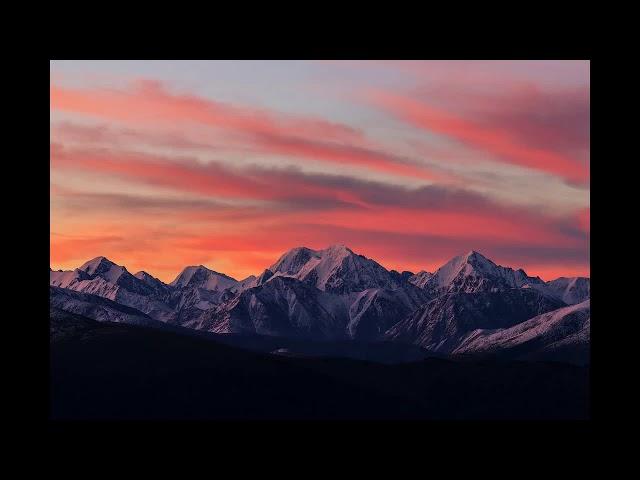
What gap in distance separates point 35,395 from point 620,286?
17.2 m

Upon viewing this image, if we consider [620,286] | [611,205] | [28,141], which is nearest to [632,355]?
[620,286]

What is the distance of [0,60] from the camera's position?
27.9 m

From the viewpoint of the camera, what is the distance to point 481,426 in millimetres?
32156

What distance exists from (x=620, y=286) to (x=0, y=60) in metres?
19.1

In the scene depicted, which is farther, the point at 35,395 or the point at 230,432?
the point at 230,432

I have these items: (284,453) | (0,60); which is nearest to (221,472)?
(284,453)

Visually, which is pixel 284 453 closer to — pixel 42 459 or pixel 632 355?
pixel 42 459

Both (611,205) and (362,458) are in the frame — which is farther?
(362,458)

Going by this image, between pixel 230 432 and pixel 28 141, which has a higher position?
pixel 28 141

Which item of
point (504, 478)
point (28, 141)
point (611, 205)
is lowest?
point (504, 478)
